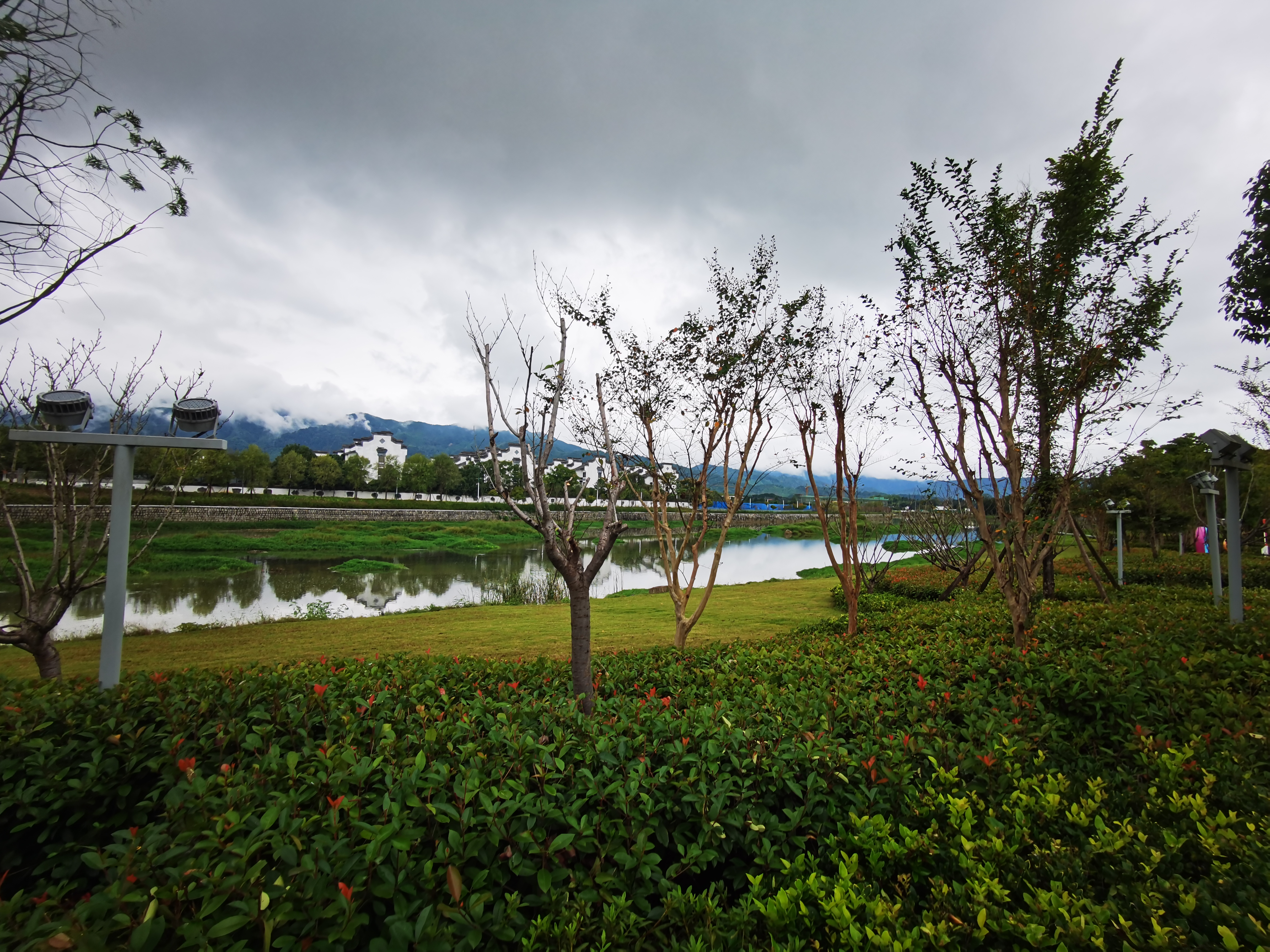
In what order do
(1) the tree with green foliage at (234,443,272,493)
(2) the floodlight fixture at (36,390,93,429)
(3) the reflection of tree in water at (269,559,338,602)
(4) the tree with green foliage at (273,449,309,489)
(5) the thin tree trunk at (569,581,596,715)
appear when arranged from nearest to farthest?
1. (2) the floodlight fixture at (36,390,93,429)
2. (5) the thin tree trunk at (569,581,596,715)
3. (3) the reflection of tree in water at (269,559,338,602)
4. (1) the tree with green foliage at (234,443,272,493)
5. (4) the tree with green foliage at (273,449,309,489)

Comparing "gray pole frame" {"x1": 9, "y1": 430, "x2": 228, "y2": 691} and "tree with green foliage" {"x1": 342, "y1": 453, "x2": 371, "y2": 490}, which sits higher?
"tree with green foliage" {"x1": 342, "y1": 453, "x2": 371, "y2": 490}

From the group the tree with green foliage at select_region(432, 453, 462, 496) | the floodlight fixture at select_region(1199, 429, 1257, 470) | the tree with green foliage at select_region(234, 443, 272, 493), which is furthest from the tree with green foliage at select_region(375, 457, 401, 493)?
the floodlight fixture at select_region(1199, 429, 1257, 470)

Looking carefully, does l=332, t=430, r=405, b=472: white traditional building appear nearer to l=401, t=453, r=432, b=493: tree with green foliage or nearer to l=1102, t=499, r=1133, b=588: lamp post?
l=401, t=453, r=432, b=493: tree with green foliage

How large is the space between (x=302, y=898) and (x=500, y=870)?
56 cm

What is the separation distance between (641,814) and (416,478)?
6498 cm

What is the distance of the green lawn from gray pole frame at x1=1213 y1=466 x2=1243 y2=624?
528cm

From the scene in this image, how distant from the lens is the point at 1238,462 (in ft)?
16.5

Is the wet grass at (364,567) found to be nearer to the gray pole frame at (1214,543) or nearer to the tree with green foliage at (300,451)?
the gray pole frame at (1214,543)

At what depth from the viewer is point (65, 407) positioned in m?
3.48

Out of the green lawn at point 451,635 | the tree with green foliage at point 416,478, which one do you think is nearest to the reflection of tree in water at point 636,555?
the green lawn at point 451,635

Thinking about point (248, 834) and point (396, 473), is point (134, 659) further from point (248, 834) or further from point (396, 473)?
point (396, 473)

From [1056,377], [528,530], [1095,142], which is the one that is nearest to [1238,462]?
[1056,377]

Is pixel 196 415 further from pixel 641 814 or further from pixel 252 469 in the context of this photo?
pixel 252 469

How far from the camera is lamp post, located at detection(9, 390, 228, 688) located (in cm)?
327
